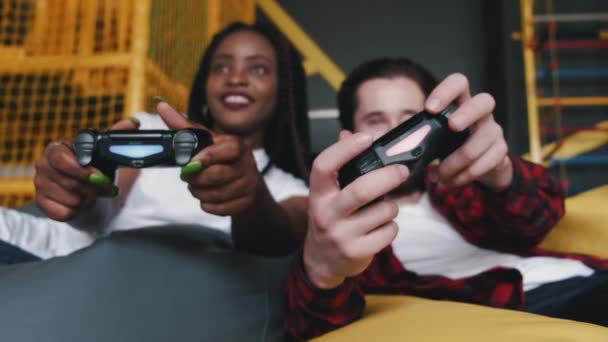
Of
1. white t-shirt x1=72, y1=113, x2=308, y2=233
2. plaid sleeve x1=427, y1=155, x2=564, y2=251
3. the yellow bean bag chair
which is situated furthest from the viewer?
white t-shirt x1=72, y1=113, x2=308, y2=233

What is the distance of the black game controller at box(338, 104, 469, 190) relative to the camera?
18.1 inches

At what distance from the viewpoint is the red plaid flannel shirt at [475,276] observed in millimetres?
570

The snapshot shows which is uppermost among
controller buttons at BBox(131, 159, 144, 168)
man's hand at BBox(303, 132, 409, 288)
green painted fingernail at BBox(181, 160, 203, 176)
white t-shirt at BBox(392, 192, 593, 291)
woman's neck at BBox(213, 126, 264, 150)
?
controller buttons at BBox(131, 159, 144, 168)

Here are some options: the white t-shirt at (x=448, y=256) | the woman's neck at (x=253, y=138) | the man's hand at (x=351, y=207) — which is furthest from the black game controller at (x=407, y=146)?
the woman's neck at (x=253, y=138)

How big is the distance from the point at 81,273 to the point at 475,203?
0.54 m

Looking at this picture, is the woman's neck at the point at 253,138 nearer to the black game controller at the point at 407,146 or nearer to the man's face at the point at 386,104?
the man's face at the point at 386,104

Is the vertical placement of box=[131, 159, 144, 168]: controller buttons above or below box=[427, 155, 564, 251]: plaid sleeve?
above

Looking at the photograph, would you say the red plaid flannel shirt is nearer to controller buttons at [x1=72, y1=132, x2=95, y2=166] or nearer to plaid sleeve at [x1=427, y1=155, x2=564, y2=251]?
plaid sleeve at [x1=427, y1=155, x2=564, y2=251]

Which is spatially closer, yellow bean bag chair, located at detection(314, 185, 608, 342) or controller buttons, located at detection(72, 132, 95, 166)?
yellow bean bag chair, located at detection(314, 185, 608, 342)

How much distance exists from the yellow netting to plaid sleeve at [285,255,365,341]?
0.92m

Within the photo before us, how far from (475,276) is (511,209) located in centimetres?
11

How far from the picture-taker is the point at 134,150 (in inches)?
20.6

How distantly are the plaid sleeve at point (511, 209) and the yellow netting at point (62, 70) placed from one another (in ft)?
2.94

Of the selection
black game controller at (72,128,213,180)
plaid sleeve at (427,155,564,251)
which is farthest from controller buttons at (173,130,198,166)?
plaid sleeve at (427,155,564,251)
